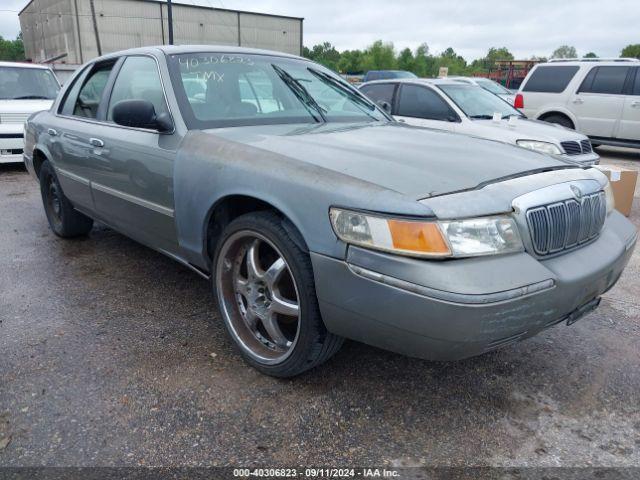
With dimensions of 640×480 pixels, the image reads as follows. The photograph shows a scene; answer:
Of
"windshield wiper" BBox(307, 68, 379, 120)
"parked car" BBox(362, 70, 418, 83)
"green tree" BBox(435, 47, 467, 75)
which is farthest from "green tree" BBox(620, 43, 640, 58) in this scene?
"windshield wiper" BBox(307, 68, 379, 120)

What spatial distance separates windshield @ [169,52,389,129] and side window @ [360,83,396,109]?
13.8 ft

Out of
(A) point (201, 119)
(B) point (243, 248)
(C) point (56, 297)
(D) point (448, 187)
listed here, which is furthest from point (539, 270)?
(C) point (56, 297)

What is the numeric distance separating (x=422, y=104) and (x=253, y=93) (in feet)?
15.1

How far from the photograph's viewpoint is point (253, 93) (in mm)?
3342

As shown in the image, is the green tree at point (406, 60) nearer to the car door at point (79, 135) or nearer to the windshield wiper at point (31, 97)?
the windshield wiper at point (31, 97)

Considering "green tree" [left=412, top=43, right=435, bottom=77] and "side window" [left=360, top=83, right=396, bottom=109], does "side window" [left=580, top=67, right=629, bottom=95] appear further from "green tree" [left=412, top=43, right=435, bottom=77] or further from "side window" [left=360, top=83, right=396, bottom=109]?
"green tree" [left=412, top=43, right=435, bottom=77]

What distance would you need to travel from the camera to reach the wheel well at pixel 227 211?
2578 millimetres

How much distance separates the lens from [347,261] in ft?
6.75

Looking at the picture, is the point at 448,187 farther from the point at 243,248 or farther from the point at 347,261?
the point at 243,248

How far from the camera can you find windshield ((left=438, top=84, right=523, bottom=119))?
719 cm

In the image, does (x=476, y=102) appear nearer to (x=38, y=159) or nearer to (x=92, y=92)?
(x=92, y=92)

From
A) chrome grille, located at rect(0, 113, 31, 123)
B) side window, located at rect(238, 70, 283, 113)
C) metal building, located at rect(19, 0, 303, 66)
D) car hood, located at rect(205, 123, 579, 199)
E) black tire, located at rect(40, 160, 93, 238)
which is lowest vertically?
black tire, located at rect(40, 160, 93, 238)

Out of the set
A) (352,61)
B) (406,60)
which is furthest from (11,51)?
(406,60)

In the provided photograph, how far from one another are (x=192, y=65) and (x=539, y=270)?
2.37 meters
